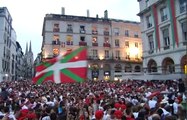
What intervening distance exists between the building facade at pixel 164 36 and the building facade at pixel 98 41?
17.4 m

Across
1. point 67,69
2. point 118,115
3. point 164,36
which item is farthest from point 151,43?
point 118,115

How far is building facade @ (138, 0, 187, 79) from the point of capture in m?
31.0

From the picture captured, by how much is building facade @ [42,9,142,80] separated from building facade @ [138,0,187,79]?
57.0 ft

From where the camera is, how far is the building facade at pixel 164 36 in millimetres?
31031

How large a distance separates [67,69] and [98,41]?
49.2 metres

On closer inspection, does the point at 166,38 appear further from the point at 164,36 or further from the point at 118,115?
the point at 118,115

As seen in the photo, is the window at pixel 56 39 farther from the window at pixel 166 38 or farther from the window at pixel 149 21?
the window at pixel 166 38

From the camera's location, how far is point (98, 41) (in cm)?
5850

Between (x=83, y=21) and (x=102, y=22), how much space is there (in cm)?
455

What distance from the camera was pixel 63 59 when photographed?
9.84 m

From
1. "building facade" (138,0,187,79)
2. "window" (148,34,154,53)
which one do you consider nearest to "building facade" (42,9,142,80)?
"window" (148,34,154,53)

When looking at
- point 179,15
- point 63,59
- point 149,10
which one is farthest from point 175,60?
point 63,59

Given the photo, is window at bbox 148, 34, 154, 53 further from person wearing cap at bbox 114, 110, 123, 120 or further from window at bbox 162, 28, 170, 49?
person wearing cap at bbox 114, 110, 123, 120

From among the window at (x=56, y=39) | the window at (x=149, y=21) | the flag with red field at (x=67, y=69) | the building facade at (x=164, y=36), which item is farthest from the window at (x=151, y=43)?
the flag with red field at (x=67, y=69)
